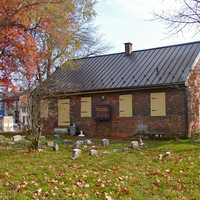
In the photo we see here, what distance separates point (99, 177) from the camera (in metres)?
9.27

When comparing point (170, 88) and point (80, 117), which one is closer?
point (170, 88)

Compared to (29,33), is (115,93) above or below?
below

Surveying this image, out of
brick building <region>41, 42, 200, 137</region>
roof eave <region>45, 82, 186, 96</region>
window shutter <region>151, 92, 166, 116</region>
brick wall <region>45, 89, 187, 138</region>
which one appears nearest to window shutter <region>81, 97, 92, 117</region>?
brick building <region>41, 42, 200, 137</region>

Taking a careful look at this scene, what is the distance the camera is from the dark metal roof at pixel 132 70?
2264 cm

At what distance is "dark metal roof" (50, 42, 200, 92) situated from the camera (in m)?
22.6

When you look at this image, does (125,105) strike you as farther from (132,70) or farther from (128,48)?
(128,48)

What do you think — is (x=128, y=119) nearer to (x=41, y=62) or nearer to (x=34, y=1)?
(x=41, y=62)

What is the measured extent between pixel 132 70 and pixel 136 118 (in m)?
3.33

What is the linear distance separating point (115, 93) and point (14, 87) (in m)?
6.03

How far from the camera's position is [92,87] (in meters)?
25.2

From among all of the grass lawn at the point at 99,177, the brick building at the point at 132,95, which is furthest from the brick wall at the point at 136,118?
the grass lawn at the point at 99,177

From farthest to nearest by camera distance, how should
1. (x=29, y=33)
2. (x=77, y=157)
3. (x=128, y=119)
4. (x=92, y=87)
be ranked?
1. (x=92, y=87)
2. (x=128, y=119)
3. (x=29, y=33)
4. (x=77, y=157)

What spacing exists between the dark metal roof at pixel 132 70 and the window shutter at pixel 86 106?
0.65 meters

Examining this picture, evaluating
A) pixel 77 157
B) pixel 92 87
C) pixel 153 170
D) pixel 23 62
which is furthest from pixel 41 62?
pixel 153 170
